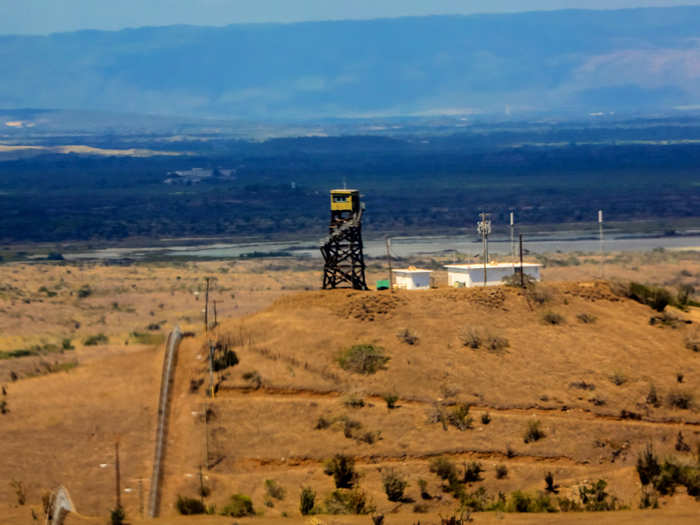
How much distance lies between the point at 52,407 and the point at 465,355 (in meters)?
11.2

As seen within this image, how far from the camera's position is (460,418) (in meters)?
30.9

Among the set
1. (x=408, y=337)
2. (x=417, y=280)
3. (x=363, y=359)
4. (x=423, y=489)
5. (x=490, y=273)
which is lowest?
(x=423, y=489)

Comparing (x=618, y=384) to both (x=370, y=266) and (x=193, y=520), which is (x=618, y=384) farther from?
(x=370, y=266)

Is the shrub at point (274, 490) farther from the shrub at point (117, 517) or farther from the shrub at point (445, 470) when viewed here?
the shrub at point (117, 517)

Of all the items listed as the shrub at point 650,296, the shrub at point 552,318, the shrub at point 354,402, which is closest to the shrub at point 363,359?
the shrub at point 354,402

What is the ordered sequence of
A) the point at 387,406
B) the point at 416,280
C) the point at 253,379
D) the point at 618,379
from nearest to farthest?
the point at 387,406
the point at 253,379
the point at 618,379
the point at 416,280

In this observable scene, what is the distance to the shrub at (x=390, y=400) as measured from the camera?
104 ft

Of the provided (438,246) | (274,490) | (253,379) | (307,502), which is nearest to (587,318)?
(253,379)

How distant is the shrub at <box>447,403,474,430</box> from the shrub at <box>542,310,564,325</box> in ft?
20.9

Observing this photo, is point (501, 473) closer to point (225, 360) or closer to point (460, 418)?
point (460, 418)

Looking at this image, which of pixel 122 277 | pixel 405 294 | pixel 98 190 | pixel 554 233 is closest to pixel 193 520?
pixel 405 294

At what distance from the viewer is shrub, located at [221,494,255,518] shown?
83.4 ft

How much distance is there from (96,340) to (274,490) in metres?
20.1

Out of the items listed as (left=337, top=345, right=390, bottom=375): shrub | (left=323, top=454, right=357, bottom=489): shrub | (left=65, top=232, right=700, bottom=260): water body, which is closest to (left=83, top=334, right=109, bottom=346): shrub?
(left=337, top=345, right=390, bottom=375): shrub
